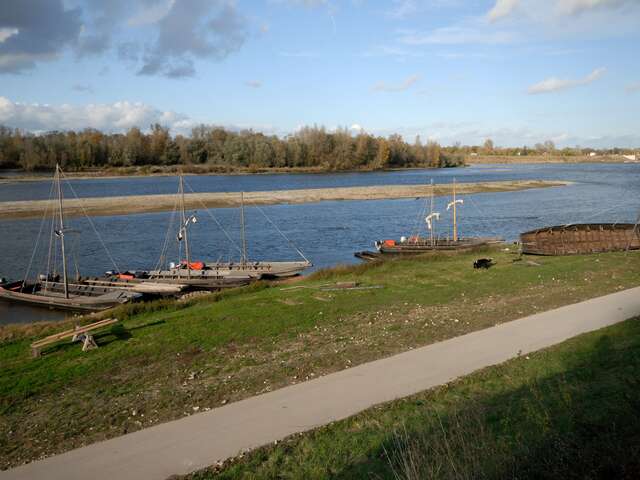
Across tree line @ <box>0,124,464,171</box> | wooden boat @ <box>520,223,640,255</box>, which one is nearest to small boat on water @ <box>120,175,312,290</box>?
wooden boat @ <box>520,223,640,255</box>

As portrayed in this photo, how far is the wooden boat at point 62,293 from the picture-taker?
25.5 meters

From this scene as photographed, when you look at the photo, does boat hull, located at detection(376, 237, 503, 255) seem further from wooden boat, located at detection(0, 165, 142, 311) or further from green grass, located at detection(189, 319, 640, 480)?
green grass, located at detection(189, 319, 640, 480)

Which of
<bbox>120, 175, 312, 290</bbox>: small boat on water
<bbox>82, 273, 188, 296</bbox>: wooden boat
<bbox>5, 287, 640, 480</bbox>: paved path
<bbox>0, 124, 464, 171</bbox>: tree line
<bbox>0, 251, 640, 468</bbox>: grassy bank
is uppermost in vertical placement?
<bbox>0, 124, 464, 171</bbox>: tree line

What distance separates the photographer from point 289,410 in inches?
362

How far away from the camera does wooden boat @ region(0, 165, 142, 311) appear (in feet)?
83.6

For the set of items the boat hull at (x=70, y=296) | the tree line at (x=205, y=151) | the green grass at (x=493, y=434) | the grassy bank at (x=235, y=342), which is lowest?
the boat hull at (x=70, y=296)

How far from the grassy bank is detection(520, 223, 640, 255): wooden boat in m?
5.57

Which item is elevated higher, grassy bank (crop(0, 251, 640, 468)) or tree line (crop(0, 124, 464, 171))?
tree line (crop(0, 124, 464, 171))

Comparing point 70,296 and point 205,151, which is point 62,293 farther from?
point 205,151

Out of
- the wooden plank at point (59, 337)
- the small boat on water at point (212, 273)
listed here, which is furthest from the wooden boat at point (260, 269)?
the wooden plank at point (59, 337)

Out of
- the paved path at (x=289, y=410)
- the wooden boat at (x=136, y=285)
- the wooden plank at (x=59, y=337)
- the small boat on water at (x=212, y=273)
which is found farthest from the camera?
the small boat on water at (x=212, y=273)

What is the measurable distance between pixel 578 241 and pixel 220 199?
5219cm

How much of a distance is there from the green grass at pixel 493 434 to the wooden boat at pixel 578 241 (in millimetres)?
18283

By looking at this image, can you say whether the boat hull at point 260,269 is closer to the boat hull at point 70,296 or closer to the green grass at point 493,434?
the boat hull at point 70,296
